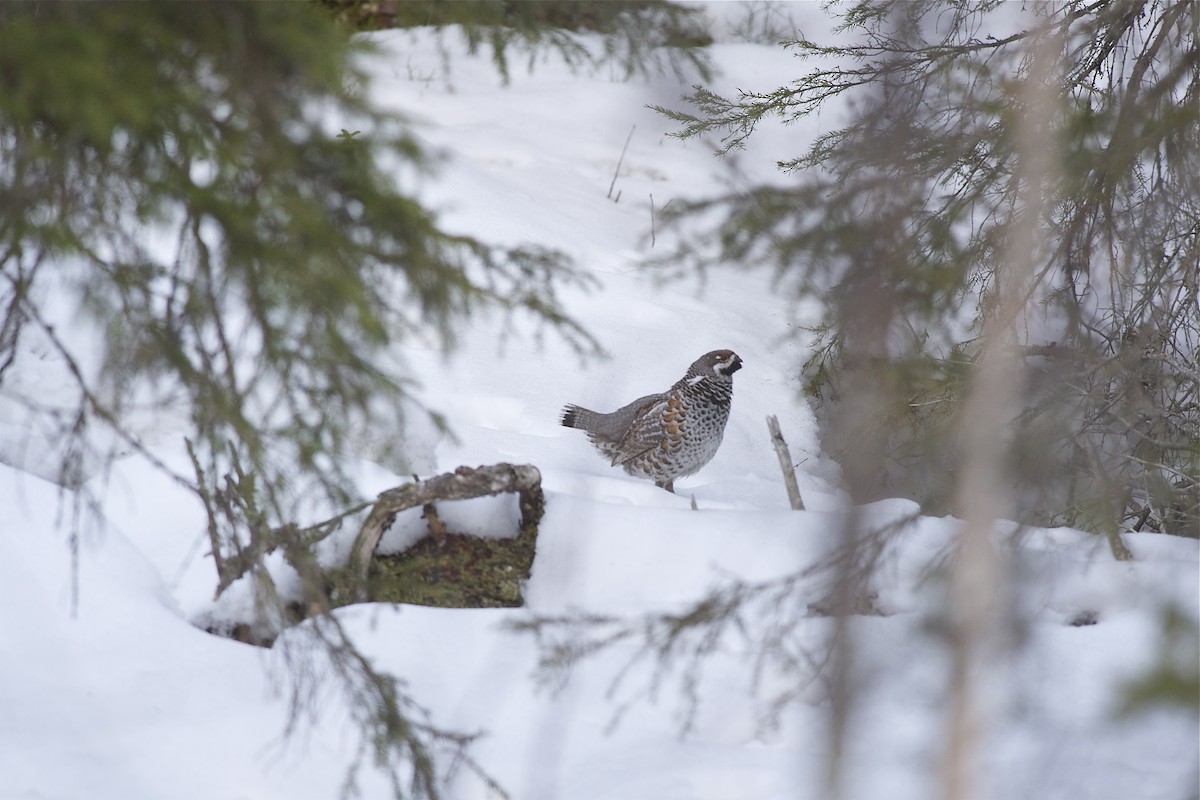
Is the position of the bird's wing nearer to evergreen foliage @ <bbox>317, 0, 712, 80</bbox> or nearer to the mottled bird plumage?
the mottled bird plumage

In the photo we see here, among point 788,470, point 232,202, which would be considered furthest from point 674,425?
point 232,202

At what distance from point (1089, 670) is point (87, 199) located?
2912 mm

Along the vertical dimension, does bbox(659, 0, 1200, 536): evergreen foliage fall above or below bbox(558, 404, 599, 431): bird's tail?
above

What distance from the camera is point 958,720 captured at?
1280mm

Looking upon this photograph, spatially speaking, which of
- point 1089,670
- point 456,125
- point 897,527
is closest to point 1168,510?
point 1089,670

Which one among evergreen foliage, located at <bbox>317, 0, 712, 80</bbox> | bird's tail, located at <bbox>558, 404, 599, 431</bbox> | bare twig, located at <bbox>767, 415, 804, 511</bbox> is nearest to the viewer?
evergreen foliage, located at <bbox>317, 0, 712, 80</bbox>

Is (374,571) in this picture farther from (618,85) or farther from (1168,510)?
(618,85)

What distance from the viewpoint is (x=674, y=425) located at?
213 inches

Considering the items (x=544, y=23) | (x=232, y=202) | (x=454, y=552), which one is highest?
(x=544, y=23)

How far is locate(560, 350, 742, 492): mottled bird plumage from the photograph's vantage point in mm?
5441

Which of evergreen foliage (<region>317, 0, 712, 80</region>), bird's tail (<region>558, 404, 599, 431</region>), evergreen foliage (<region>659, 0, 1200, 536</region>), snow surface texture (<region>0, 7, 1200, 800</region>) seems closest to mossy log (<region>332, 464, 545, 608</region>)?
snow surface texture (<region>0, 7, 1200, 800</region>)

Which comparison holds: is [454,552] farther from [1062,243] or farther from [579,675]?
[1062,243]

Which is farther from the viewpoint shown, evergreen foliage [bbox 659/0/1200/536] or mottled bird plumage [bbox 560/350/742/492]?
mottled bird plumage [bbox 560/350/742/492]

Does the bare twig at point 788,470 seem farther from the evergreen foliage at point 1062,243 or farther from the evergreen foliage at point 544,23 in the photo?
the evergreen foliage at point 544,23
